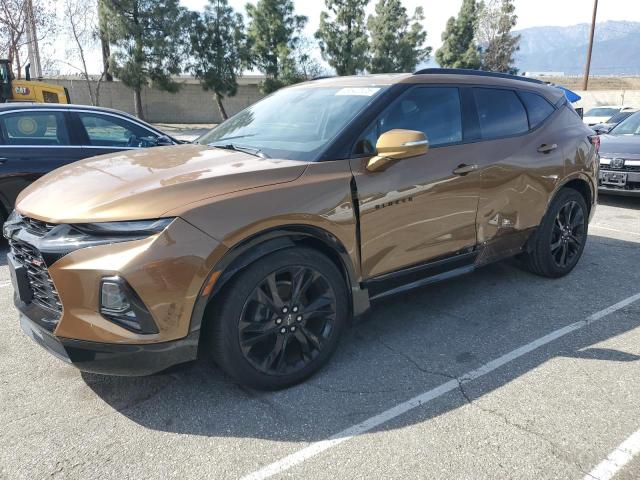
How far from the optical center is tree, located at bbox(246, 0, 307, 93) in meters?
28.5

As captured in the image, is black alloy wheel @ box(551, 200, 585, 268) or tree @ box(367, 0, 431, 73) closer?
black alloy wheel @ box(551, 200, 585, 268)

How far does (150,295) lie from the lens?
228 cm

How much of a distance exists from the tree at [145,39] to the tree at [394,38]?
484 inches

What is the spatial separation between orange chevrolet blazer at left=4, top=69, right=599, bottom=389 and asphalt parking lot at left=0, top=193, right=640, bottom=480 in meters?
0.30

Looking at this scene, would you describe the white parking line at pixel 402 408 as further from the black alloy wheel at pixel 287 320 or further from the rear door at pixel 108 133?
the rear door at pixel 108 133

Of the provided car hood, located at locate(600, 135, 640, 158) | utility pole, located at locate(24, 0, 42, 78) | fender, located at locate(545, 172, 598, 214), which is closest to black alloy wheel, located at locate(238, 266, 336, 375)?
fender, located at locate(545, 172, 598, 214)

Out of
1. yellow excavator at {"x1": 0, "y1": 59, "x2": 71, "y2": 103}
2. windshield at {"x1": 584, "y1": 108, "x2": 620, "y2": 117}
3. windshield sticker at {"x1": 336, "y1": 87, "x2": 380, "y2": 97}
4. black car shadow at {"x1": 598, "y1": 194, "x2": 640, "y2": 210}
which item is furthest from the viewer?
windshield at {"x1": 584, "y1": 108, "x2": 620, "y2": 117}

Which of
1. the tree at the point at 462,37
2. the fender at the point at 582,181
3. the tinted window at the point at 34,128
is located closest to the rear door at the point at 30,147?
the tinted window at the point at 34,128

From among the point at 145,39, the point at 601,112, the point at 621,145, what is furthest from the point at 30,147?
the point at 145,39

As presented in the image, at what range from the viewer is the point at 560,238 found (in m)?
4.56

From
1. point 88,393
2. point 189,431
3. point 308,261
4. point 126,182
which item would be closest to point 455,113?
point 308,261

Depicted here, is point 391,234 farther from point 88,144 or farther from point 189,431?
point 88,144

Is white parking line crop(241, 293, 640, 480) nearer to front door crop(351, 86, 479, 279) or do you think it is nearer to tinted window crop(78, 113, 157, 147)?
front door crop(351, 86, 479, 279)

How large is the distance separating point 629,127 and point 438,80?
738cm
